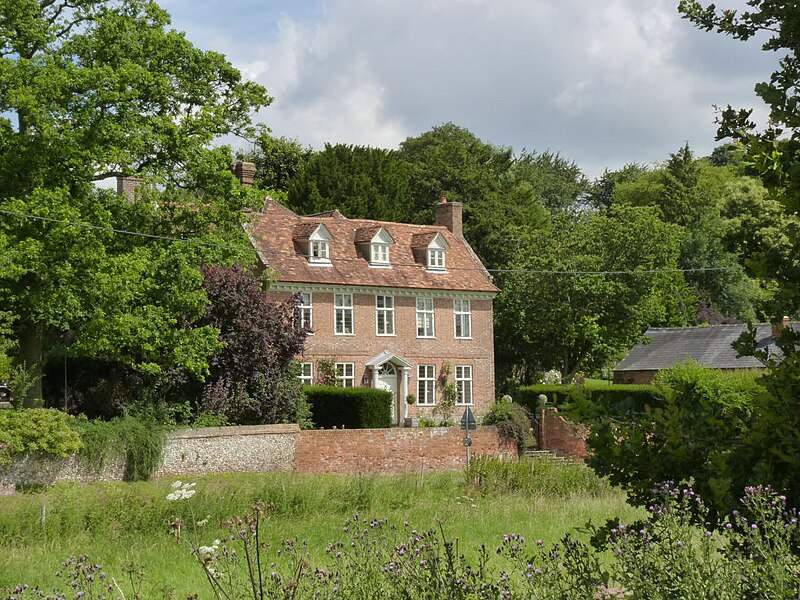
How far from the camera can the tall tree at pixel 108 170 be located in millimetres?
26969

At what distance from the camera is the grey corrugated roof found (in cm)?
4866

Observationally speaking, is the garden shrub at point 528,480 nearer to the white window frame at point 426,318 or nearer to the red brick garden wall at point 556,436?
the red brick garden wall at point 556,436

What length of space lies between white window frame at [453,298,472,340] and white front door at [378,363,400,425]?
155 inches

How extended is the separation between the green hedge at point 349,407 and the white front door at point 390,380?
8.59m

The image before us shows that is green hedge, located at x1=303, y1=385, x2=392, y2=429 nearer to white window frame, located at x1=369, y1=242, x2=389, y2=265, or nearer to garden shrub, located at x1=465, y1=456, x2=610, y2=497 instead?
garden shrub, located at x1=465, y1=456, x2=610, y2=497

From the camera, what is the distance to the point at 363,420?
36.1 meters

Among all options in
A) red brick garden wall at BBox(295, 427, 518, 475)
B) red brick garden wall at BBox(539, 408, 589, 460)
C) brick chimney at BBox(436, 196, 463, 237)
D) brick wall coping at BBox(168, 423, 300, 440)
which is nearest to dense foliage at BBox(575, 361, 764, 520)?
brick wall coping at BBox(168, 423, 300, 440)

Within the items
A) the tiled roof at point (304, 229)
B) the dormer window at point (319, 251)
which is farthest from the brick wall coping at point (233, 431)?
the tiled roof at point (304, 229)

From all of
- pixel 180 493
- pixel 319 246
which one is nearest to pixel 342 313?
pixel 319 246

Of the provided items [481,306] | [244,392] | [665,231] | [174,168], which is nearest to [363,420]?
[244,392]

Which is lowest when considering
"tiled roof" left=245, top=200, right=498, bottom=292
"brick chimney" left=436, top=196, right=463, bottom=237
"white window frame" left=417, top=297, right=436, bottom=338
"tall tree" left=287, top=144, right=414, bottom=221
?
"white window frame" left=417, top=297, right=436, bottom=338

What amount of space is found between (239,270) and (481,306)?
759 inches

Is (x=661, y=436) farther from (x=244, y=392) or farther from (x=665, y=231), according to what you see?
(x=665, y=231)

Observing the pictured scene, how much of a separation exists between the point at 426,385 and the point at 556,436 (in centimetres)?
1036
